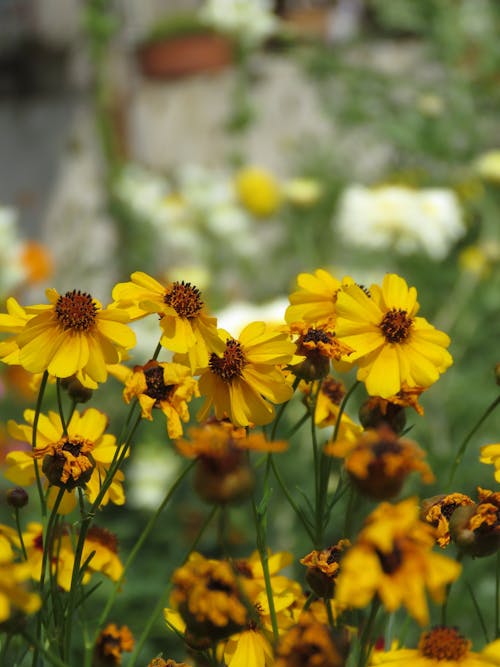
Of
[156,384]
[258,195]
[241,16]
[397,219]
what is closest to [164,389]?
[156,384]

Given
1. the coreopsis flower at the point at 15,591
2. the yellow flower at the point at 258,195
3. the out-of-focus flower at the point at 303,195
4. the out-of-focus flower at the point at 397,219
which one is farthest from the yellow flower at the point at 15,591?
the yellow flower at the point at 258,195

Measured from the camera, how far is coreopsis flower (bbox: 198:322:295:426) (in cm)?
44

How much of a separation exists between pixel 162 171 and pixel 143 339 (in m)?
1.91

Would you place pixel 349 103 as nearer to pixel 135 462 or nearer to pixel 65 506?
pixel 135 462

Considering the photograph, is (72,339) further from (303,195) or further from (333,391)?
(303,195)

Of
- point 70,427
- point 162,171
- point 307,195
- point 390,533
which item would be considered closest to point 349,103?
point 307,195

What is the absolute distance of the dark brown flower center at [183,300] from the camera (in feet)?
1.51

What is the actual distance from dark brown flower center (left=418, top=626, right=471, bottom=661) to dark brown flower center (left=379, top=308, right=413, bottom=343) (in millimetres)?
142

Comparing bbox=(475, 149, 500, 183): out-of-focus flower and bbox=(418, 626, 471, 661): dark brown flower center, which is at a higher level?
bbox=(475, 149, 500, 183): out-of-focus flower

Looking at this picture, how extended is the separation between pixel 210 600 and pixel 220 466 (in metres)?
0.04

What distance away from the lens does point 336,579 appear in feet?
1.31

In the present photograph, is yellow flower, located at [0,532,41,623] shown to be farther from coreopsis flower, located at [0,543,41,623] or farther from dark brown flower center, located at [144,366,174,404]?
dark brown flower center, located at [144,366,174,404]

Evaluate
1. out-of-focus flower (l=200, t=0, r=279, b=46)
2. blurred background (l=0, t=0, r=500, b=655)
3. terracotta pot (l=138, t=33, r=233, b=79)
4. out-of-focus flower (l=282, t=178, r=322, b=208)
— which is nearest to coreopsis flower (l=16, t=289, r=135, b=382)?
blurred background (l=0, t=0, r=500, b=655)

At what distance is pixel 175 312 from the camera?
455 mm
